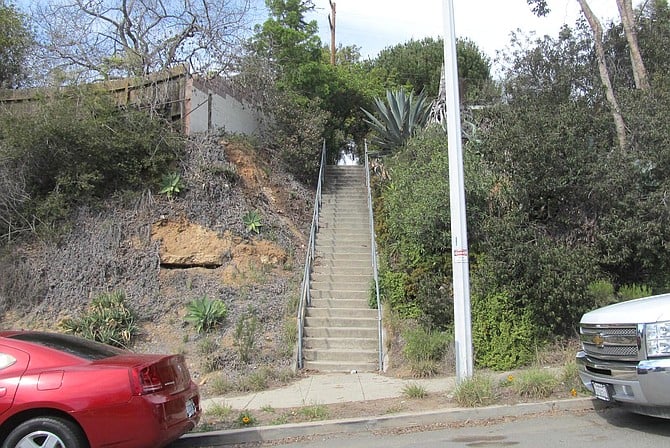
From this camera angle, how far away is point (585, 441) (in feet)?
19.5

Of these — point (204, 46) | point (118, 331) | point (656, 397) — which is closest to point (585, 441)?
point (656, 397)

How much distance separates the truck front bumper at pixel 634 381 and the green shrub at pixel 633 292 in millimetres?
4469

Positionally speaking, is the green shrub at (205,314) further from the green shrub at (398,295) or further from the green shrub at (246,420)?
the green shrub at (246,420)

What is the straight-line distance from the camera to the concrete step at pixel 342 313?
11.5 m

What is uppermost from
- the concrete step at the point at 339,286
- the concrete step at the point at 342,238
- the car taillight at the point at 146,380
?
the concrete step at the point at 342,238

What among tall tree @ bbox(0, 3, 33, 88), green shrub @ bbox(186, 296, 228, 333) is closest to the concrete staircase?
green shrub @ bbox(186, 296, 228, 333)

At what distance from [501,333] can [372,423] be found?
12.3 feet

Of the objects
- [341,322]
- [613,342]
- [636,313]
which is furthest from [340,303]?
[636,313]

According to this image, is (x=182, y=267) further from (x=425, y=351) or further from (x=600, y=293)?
(x=600, y=293)

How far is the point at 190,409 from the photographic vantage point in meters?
5.89

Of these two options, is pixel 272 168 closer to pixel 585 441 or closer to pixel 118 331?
pixel 118 331

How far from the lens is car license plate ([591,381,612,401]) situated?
607 centimetres

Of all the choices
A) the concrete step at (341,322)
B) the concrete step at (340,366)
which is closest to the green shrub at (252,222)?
the concrete step at (341,322)

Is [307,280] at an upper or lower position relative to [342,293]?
upper
